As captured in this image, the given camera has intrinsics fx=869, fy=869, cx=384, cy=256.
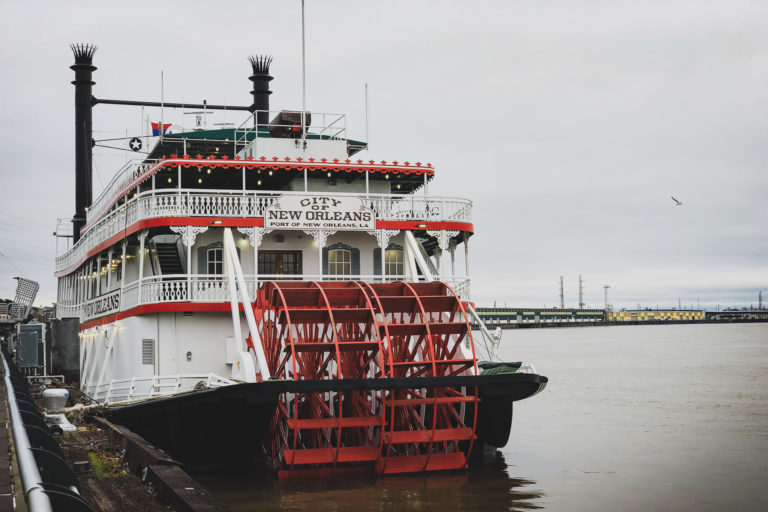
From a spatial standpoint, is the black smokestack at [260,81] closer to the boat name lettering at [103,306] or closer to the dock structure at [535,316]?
the boat name lettering at [103,306]

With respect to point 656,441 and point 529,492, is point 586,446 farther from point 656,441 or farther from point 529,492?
point 529,492

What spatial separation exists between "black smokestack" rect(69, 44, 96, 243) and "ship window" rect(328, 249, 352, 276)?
1452cm

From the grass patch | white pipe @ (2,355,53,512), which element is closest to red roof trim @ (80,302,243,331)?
the grass patch

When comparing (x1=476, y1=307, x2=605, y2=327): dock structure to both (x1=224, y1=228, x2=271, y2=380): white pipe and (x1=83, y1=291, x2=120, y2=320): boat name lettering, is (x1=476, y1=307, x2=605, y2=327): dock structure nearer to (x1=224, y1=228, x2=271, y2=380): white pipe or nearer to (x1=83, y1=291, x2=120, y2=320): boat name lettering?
(x1=83, y1=291, x2=120, y2=320): boat name lettering

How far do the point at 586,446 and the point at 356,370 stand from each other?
243 inches

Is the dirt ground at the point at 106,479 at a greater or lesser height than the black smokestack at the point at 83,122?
lesser

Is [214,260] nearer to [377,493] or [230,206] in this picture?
[230,206]

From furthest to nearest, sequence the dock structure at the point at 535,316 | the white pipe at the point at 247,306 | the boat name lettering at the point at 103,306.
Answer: the dock structure at the point at 535,316 → the boat name lettering at the point at 103,306 → the white pipe at the point at 247,306

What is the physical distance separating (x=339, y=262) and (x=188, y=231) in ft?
11.4

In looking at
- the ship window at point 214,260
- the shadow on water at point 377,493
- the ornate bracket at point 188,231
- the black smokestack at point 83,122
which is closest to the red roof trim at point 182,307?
the ornate bracket at point 188,231

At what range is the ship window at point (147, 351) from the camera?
631 inches

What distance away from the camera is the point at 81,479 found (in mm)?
8977

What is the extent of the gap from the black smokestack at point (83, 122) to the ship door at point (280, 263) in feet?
45.9

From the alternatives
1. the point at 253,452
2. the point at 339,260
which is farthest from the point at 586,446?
the point at 253,452
